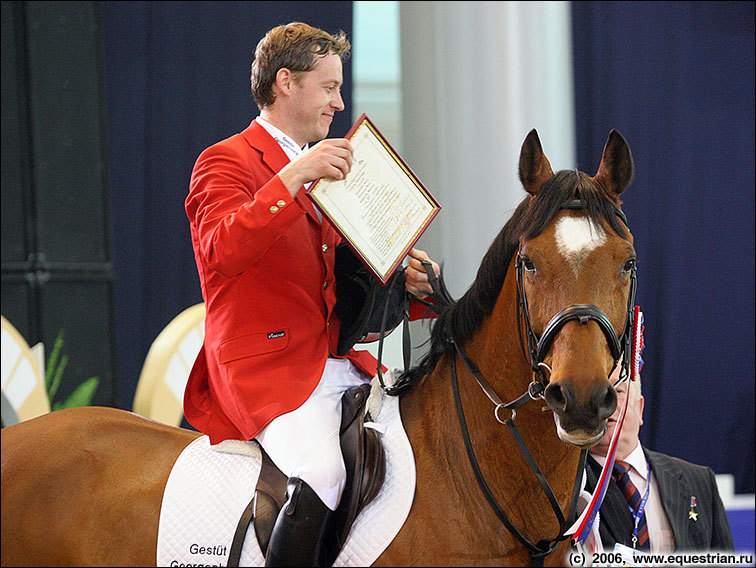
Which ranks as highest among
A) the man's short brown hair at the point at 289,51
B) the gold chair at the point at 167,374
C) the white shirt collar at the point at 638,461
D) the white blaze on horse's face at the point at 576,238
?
the man's short brown hair at the point at 289,51

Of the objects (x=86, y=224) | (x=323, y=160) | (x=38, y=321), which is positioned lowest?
(x=38, y=321)

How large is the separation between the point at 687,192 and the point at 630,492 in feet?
14.0

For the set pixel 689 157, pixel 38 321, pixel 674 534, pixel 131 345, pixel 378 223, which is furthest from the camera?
pixel 689 157

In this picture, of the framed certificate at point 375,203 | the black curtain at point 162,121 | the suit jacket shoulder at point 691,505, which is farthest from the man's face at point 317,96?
the black curtain at point 162,121

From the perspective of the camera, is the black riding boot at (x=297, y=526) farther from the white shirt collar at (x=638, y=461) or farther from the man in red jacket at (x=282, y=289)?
the white shirt collar at (x=638, y=461)

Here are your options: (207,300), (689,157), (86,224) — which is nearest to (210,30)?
(86,224)

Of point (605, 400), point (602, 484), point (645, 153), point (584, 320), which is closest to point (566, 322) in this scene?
point (584, 320)

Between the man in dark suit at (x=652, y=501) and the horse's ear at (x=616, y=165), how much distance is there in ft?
1.77

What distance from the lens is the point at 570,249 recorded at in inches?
58.5

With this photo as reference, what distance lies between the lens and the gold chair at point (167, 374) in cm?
372

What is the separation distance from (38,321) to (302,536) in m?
3.10

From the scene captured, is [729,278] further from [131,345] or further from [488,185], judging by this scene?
[131,345]

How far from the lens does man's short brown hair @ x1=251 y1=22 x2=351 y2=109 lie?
182cm

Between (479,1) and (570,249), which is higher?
(479,1)
